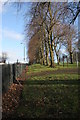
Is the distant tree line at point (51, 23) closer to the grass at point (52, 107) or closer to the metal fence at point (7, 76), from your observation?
the metal fence at point (7, 76)

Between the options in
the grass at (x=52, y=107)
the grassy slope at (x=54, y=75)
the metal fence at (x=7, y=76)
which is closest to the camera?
the grass at (x=52, y=107)

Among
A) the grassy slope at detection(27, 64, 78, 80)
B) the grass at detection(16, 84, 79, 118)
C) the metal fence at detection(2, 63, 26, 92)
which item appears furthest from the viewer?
the grassy slope at detection(27, 64, 78, 80)

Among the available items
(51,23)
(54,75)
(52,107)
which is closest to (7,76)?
(52,107)

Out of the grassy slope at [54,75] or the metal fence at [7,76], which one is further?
the grassy slope at [54,75]

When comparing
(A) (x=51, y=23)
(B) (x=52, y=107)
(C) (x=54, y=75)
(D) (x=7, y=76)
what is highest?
(A) (x=51, y=23)

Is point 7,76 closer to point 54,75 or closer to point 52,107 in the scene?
point 52,107

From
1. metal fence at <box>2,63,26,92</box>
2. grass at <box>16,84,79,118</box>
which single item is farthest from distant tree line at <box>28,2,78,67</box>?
grass at <box>16,84,79,118</box>

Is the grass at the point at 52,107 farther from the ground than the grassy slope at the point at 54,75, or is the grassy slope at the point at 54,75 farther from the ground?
the grassy slope at the point at 54,75

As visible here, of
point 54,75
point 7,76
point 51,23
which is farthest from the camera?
point 51,23

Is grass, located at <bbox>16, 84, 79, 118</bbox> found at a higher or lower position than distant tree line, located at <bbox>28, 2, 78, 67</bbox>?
lower

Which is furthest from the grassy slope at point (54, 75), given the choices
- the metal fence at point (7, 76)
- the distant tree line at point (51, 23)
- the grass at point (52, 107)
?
the grass at point (52, 107)

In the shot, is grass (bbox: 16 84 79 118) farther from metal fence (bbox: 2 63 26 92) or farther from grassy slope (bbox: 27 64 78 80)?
grassy slope (bbox: 27 64 78 80)

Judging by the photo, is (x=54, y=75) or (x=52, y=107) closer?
(x=52, y=107)

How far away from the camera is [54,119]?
Answer: 5340 mm
